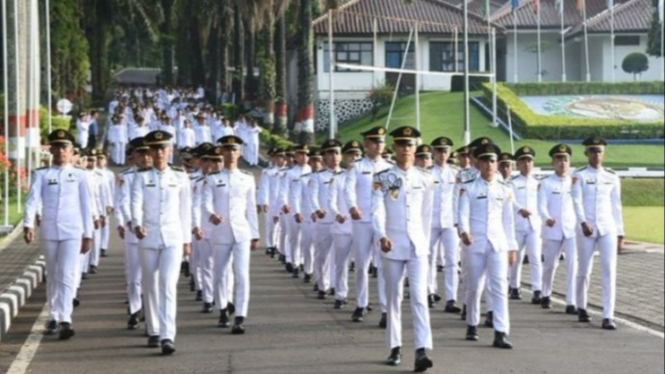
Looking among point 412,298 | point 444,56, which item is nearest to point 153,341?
point 412,298

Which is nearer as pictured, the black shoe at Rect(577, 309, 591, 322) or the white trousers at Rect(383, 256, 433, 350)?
the white trousers at Rect(383, 256, 433, 350)

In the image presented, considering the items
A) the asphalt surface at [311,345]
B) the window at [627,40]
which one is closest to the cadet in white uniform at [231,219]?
the asphalt surface at [311,345]

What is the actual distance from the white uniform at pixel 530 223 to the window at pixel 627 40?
45979 millimetres

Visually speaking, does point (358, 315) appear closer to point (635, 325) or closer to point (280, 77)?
point (635, 325)

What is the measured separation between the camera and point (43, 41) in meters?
47.5

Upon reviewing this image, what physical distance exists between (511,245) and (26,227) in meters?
4.88

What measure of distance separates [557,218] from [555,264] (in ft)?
2.04

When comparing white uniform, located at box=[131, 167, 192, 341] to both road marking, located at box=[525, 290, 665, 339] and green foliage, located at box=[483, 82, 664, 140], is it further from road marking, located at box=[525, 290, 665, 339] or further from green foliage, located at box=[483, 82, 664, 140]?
green foliage, located at box=[483, 82, 664, 140]

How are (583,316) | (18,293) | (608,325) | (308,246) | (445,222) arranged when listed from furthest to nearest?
(308,246) → (445,222) → (18,293) → (583,316) → (608,325)

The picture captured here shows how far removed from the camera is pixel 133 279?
15.2m

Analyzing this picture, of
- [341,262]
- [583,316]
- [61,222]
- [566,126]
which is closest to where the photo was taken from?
[61,222]

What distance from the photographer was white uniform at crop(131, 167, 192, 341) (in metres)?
13.1

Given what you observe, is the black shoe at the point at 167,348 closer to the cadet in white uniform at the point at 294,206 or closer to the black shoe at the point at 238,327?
the black shoe at the point at 238,327

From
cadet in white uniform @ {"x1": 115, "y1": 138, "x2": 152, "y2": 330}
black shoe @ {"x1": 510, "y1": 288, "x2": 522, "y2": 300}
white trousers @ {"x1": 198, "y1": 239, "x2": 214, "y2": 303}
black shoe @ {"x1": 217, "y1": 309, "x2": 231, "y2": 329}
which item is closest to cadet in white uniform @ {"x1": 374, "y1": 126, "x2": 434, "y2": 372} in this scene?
cadet in white uniform @ {"x1": 115, "y1": 138, "x2": 152, "y2": 330}
